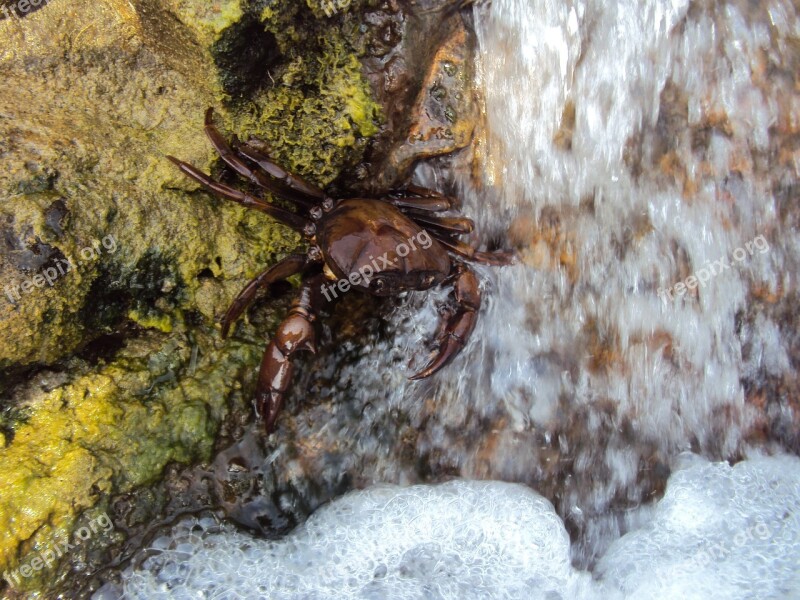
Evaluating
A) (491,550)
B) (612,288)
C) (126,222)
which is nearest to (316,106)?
(126,222)

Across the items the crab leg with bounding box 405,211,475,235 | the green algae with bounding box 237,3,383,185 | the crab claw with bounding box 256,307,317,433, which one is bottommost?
the crab claw with bounding box 256,307,317,433

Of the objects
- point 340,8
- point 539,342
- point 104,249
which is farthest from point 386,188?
point 104,249


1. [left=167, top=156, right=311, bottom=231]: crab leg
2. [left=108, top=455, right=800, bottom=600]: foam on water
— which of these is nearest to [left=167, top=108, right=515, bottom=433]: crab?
[left=167, top=156, right=311, bottom=231]: crab leg

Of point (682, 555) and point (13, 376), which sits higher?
point (13, 376)

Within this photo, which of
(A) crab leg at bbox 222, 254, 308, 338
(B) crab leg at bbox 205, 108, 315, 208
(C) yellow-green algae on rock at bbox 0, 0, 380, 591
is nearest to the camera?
(C) yellow-green algae on rock at bbox 0, 0, 380, 591

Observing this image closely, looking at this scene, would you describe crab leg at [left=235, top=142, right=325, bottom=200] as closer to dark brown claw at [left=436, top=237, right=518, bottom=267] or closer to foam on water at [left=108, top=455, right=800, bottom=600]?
dark brown claw at [left=436, top=237, right=518, bottom=267]

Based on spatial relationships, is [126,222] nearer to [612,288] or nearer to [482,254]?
[482,254]

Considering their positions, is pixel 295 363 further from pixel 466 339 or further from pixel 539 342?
pixel 539 342
